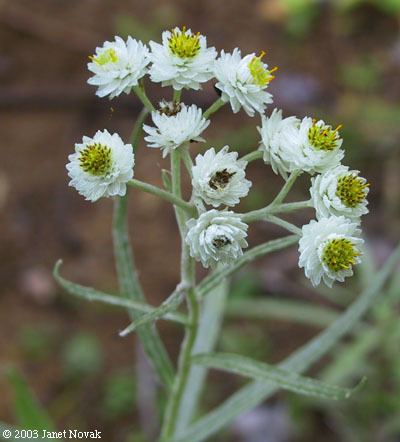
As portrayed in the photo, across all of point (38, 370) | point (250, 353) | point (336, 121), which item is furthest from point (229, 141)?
point (38, 370)

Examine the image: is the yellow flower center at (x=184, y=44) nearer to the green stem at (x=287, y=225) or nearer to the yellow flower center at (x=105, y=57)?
the yellow flower center at (x=105, y=57)

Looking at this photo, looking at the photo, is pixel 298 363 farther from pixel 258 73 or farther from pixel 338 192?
pixel 258 73

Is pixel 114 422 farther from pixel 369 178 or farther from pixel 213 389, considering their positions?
pixel 369 178

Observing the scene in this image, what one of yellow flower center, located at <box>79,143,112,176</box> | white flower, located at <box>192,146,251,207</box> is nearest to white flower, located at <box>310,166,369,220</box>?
white flower, located at <box>192,146,251,207</box>

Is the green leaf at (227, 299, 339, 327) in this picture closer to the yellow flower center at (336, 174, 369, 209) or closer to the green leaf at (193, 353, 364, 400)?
the green leaf at (193, 353, 364, 400)

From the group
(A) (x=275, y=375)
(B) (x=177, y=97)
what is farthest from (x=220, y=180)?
(A) (x=275, y=375)
